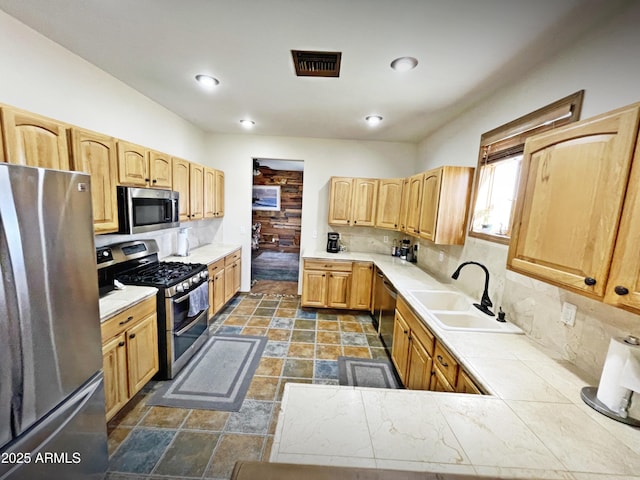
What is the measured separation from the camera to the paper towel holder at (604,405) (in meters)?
0.97

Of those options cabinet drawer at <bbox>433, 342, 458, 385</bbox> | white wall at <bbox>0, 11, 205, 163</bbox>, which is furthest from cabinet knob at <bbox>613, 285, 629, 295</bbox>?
white wall at <bbox>0, 11, 205, 163</bbox>

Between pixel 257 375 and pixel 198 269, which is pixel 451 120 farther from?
pixel 257 375

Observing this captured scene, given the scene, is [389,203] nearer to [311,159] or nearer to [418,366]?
[311,159]

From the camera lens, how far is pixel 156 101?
2893 mm

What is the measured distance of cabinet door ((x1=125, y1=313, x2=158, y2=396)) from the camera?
192 cm

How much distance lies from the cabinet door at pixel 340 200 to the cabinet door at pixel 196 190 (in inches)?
74.5

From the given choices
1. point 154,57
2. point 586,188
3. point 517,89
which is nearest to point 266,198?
point 154,57

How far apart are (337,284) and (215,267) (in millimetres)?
1761

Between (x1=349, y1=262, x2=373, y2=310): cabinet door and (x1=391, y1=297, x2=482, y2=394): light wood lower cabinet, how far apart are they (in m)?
1.21

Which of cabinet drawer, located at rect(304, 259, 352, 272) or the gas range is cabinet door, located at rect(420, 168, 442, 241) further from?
the gas range

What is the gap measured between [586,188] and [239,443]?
244cm

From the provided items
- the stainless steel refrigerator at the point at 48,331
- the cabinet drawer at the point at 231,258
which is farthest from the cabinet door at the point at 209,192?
the stainless steel refrigerator at the point at 48,331

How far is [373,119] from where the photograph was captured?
3098 mm

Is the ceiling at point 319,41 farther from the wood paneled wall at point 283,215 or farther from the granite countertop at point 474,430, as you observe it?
the wood paneled wall at point 283,215
